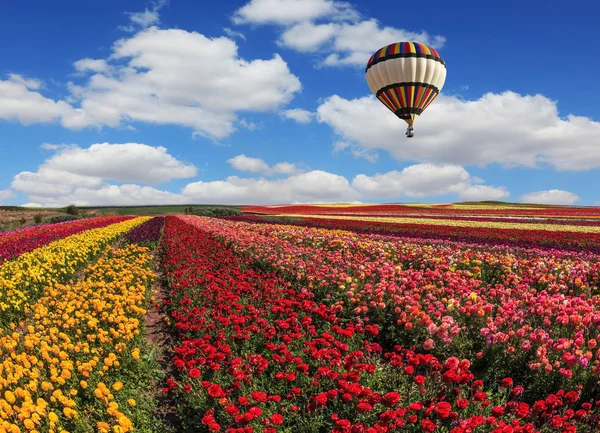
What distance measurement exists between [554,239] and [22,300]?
21.3 m

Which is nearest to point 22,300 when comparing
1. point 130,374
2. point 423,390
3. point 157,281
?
point 157,281

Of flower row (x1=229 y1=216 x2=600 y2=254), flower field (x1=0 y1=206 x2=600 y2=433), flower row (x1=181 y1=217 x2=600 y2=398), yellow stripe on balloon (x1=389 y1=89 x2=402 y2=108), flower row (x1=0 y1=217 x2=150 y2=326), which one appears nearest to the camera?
flower field (x1=0 y1=206 x2=600 y2=433)

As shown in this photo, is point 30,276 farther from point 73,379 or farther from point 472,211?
point 472,211

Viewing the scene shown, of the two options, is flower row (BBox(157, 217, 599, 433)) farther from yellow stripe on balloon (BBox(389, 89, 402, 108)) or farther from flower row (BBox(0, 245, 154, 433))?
yellow stripe on balloon (BBox(389, 89, 402, 108))

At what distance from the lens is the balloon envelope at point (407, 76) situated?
2536cm

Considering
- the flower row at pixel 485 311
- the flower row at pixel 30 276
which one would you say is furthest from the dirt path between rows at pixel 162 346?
A: the flower row at pixel 485 311

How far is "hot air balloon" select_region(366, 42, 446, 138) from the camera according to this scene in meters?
25.4

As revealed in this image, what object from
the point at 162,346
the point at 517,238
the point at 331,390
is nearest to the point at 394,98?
the point at 517,238

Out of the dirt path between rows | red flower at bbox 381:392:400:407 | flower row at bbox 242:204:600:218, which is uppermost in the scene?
flower row at bbox 242:204:600:218

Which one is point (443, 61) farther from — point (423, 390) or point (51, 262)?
point (423, 390)

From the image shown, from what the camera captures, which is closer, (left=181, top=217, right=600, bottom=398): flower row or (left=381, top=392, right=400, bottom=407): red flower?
(left=381, top=392, right=400, bottom=407): red flower

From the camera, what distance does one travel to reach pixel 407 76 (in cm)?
2553

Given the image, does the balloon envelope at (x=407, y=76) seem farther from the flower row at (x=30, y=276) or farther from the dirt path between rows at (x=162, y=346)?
the dirt path between rows at (x=162, y=346)

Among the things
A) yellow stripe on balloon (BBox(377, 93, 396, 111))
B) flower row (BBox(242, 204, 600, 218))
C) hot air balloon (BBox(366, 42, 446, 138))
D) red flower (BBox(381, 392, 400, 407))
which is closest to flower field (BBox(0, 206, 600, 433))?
red flower (BBox(381, 392, 400, 407))
